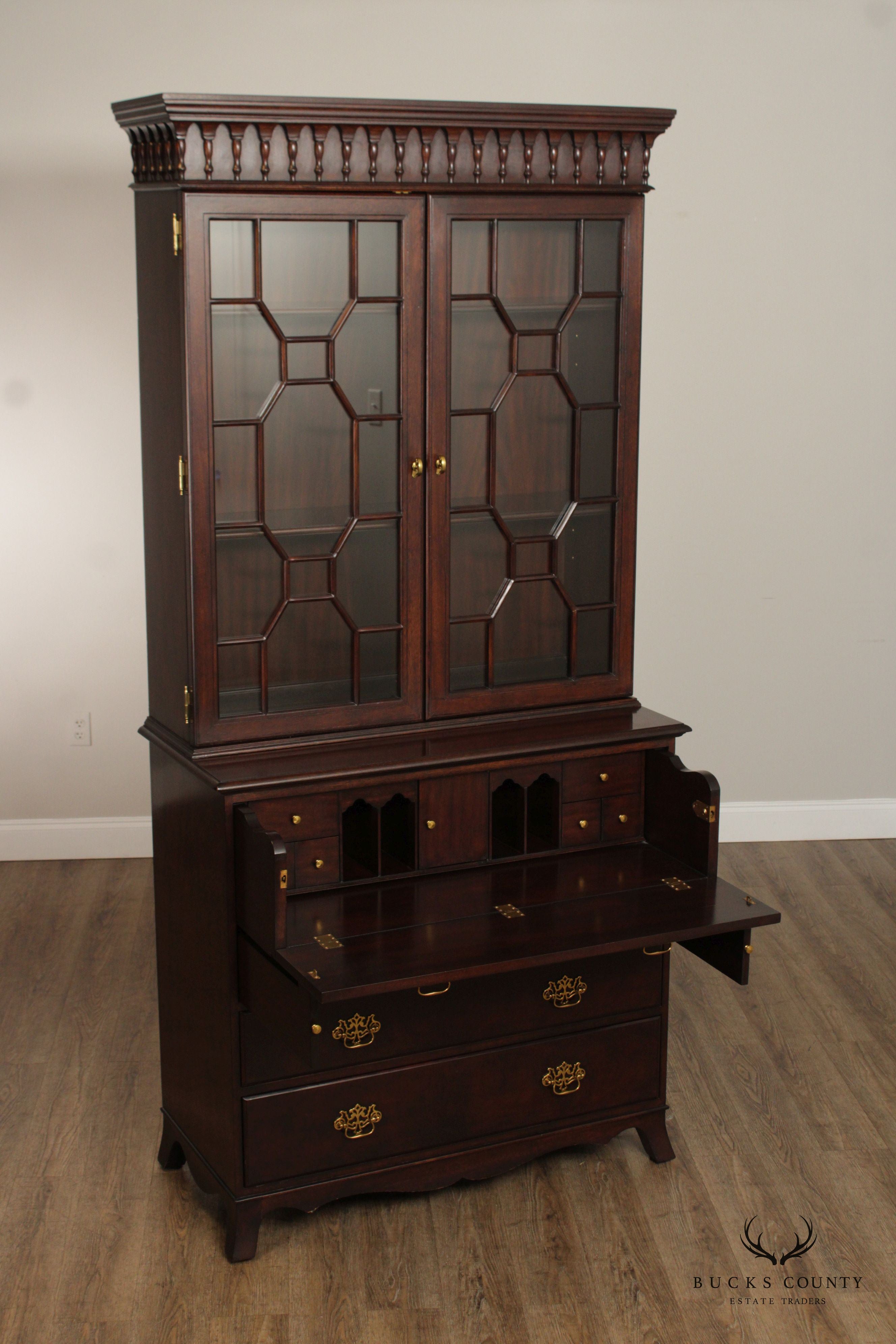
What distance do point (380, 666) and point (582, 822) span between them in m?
0.48

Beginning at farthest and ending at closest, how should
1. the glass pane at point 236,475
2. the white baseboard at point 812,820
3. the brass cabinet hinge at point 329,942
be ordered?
the white baseboard at point 812,820 → the glass pane at point 236,475 → the brass cabinet hinge at point 329,942

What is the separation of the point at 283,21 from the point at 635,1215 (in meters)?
3.10

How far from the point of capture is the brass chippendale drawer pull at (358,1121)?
237cm

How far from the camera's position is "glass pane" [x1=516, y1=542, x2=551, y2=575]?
8.24 ft

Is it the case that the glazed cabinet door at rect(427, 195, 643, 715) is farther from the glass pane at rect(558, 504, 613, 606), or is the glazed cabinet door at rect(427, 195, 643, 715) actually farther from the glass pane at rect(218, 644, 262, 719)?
the glass pane at rect(218, 644, 262, 719)

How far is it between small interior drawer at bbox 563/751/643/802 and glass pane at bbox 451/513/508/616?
336 mm

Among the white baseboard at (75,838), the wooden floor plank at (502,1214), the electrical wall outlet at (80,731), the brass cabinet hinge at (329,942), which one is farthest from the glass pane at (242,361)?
the white baseboard at (75,838)

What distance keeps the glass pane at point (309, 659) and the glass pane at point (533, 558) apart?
0.35 m

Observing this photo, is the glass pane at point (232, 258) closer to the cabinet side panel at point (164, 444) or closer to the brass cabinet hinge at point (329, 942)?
the cabinet side panel at point (164, 444)

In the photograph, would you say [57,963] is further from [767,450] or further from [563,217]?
[767,450]

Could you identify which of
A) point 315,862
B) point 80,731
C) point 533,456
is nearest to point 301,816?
point 315,862

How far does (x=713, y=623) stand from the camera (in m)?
4.20

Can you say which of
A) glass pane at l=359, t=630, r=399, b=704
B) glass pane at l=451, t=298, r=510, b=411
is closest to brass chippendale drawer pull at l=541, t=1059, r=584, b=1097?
glass pane at l=359, t=630, r=399, b=704

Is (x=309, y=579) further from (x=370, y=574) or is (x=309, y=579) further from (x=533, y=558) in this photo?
(x=533, y=558)
